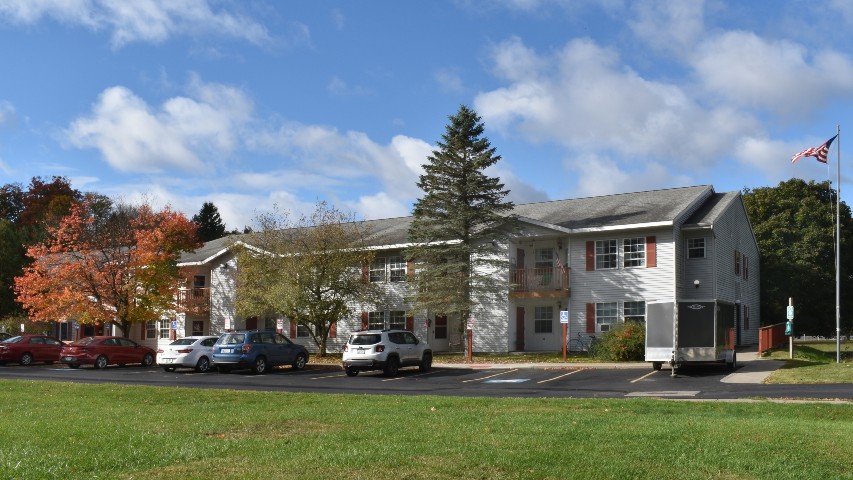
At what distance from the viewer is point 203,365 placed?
102 ft

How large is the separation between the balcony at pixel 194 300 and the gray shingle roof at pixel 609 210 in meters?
4.98

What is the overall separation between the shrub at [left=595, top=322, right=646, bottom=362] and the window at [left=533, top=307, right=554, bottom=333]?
6.25 metres

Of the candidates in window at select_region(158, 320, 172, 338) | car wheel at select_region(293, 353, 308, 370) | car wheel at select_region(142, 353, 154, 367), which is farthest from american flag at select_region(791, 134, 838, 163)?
Result: window at select_region(158, 320, 172, 338)

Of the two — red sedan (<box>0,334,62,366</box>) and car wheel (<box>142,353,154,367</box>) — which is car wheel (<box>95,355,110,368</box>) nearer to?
car wheel (<box>142,353,154,367</box>)

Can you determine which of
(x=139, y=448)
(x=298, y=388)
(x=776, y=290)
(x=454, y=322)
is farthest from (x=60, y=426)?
(x=776, y=290)

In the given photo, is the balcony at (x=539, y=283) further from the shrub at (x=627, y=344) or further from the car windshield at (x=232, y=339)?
the car windshield at (x=232, y=339)

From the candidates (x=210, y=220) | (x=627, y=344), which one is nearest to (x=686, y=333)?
(x=627, y=344)

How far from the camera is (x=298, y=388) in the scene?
2138 centimetres

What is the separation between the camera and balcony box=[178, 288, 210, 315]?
1736 inches

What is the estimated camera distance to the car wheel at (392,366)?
27.1m

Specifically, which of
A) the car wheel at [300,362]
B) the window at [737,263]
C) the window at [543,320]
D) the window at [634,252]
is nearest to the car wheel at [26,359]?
the car wheel at [300,362]

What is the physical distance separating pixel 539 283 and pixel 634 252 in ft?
14.2

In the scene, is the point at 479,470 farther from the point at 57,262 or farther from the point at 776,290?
the point at 776,290

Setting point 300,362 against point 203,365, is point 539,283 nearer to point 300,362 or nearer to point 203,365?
point 300,362
